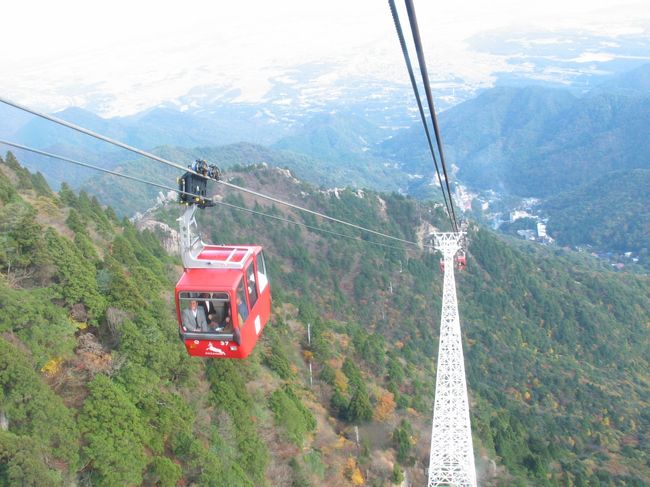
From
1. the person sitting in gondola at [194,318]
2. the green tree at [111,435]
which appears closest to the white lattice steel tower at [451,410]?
the green tree at [111,435]

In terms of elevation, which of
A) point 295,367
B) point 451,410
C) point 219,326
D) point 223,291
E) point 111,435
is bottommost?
point 295,367

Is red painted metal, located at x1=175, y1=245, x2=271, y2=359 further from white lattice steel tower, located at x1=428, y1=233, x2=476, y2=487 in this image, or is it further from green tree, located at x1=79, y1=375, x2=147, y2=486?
white lattice steel tower, located at x1=428, y1=233, x2=476, y2=487

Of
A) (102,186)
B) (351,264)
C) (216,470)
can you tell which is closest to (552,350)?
(351,264)

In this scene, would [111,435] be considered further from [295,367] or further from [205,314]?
[295,367]

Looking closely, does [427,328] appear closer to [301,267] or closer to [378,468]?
[301,267]

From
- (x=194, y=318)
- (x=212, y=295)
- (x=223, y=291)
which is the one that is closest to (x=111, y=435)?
(x=194, y=318)

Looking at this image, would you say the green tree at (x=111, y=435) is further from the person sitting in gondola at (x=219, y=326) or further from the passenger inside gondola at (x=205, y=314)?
the person sitting in gondola at (x=219, y=326)
